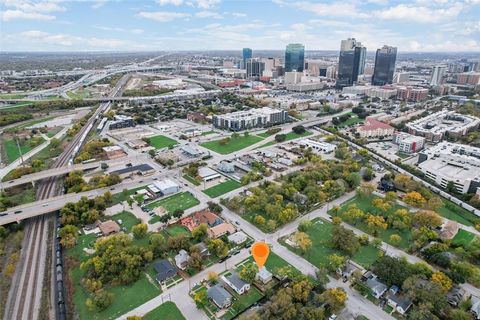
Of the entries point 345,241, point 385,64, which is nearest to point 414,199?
point 345,241

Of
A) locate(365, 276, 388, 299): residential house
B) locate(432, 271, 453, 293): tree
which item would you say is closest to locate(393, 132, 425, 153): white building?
locate(432, 271, 453, 293): tree

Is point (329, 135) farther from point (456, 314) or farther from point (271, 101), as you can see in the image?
point (456, 314)

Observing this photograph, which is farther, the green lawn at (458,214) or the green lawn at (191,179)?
the green lawn at (191,179)

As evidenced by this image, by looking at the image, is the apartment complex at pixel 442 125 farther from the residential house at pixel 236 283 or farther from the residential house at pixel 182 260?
the residential house at pixel 182 260

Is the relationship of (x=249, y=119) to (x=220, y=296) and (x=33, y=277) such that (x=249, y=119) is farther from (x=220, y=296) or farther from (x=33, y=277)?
(x=33, y=277)

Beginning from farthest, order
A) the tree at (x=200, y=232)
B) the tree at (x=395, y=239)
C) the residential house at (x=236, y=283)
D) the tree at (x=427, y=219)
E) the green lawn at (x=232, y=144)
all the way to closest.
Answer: the green lawn at (x=232, y=144) → the tree at (x=427, y=219) → the tree at (x=200, y=232) → the tree at (x=395, y=239) → the residential house at (x=236, y=283)

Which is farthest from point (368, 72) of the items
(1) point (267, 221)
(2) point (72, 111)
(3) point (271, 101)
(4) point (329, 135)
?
Answer: (1) point (267, 221)

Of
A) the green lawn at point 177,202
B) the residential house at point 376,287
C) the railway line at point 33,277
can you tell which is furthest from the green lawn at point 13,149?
the residential house at point 376,287
